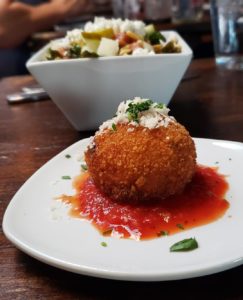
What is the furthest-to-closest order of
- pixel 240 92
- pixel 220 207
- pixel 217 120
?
1. pixel 240 92
2. pixel 217 120
3. pixel 220 207

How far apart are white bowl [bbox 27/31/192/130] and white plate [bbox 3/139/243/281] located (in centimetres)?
49

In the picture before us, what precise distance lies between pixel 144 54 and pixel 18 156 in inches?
19.2

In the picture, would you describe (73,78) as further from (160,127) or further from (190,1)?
(190,1)

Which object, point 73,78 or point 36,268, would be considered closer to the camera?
point 36,268

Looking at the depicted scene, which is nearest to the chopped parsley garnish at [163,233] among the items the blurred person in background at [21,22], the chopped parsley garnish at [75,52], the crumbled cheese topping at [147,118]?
the crumbled cheese topping at [147,118]

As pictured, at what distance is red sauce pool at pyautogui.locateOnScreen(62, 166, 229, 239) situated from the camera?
34.4 inches

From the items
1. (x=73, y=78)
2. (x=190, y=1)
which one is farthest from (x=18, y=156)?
(x=190, y=1)

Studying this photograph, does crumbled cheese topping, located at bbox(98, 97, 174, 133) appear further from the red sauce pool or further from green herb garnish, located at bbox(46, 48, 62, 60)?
green herb garnish, located at bbox(46, 48, 62, 60)

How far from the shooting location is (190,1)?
12.9ft

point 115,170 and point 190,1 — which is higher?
point 115,170

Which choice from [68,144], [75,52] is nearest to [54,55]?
[75,52]

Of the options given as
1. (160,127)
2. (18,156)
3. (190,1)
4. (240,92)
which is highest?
(160,127)

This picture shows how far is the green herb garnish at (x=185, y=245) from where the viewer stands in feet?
2.57

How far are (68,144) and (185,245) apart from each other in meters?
0.77
